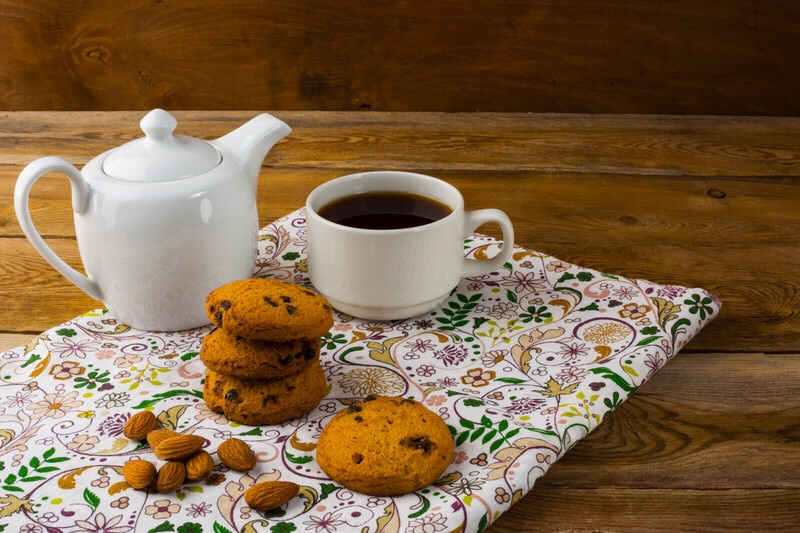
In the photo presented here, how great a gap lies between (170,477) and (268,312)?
153mm

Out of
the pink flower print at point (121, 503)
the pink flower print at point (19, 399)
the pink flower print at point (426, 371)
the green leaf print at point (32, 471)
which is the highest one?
the pink flower print at point (121, 503)

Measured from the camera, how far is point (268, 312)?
0.75 meters

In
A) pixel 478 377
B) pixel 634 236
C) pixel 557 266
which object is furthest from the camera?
pixel 634 236

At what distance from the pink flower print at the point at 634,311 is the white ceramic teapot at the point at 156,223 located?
42 centimetres

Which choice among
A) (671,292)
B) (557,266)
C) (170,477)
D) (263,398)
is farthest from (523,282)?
(170,477)

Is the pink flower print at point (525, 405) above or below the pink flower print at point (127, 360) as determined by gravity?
above

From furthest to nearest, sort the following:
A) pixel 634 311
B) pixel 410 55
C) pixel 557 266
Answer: pixel 410 55 < pixel 557 266 < pixel 634 311

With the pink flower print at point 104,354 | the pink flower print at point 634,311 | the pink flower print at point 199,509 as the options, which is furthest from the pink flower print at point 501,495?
the pink flower print at point 104,354

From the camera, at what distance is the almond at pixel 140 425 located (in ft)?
2.51

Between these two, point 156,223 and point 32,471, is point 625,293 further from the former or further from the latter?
point 32,471

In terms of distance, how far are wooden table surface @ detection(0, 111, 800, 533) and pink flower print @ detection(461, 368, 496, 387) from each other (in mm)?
115

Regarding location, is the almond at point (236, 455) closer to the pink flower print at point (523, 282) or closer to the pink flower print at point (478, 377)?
the pink flower print at point (478, 377)

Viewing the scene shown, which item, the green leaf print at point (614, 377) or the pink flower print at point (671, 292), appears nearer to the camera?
the green leaf print at point (614, 377)

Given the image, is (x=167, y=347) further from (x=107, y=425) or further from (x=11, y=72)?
(x=11, y=72)
